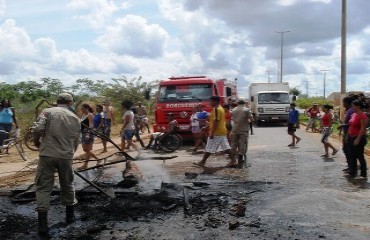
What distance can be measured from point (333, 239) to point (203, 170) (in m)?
5.39

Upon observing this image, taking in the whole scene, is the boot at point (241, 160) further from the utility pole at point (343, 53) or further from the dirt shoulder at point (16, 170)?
the utility pole at point (343, 53)

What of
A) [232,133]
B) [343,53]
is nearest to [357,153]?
[232,133]

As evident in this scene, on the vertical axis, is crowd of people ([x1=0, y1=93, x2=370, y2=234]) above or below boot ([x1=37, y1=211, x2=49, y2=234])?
above

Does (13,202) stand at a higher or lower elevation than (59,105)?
lower

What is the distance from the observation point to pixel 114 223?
604 centimetres

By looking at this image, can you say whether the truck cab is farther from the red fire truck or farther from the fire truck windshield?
the fire truck windshield

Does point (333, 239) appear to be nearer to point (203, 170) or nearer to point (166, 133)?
point (203, 170)

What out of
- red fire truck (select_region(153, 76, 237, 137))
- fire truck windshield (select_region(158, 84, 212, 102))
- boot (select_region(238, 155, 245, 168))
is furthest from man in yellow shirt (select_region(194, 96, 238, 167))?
fire truck windshield (select_region(158, 84, 212, 102))

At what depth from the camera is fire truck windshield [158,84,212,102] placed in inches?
640

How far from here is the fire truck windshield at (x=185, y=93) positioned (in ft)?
53.3

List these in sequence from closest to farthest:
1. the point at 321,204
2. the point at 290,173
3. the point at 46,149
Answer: the point at 46,149 → the point at 321,204 → the point at 290,173

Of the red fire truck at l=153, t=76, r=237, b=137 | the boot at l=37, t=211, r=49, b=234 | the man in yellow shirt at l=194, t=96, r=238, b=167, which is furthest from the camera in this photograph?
the red fire truck at l=153, t=76, r=237, b=137

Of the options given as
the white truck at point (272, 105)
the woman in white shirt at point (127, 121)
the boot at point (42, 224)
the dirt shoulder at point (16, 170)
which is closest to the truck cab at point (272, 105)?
the white truck at point (272, 105)

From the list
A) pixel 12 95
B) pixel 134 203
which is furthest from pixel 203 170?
pixel 12 95
